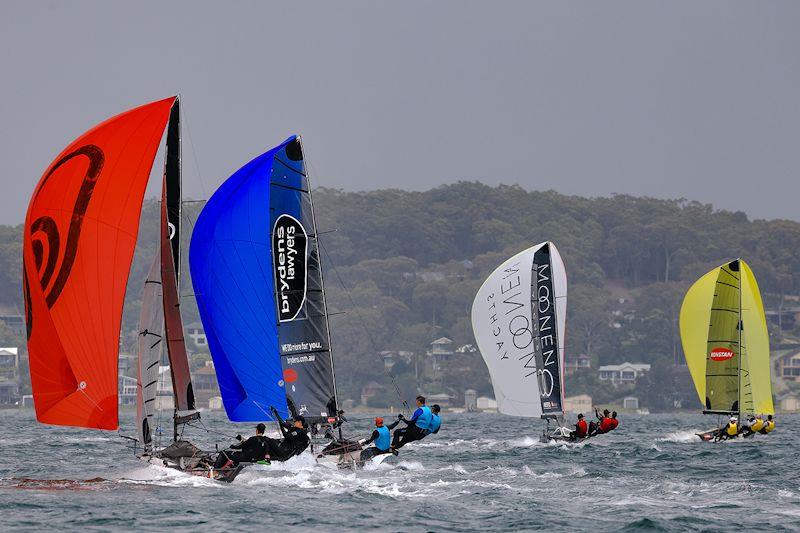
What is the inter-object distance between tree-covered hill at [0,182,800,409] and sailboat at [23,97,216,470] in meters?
88.1

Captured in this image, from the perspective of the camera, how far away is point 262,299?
96.4 ft

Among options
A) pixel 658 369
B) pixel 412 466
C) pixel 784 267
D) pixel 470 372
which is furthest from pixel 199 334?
pixel 412 466

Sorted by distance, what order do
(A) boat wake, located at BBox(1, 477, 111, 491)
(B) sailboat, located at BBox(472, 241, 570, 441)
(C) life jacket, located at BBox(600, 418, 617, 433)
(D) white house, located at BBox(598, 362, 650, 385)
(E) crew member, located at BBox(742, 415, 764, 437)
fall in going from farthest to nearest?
(D) white house, located at BBox(598, 362, 650, 385)
(E) crew member, located at BBox(742, 415, 764, 437)
(B) sailboat, located at BBox(472, 241, 570, 441)
(C) life jacket, located at BBox(600, 418, 617, 433)
(A) boat wake, located at BBox(1, 477, 111, 491)

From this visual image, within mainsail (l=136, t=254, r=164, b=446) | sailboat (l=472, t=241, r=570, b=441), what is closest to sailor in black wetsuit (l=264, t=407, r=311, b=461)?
mainsail (l=136, t=254, r=164, b=446)

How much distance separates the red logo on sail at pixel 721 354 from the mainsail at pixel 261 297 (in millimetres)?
20400

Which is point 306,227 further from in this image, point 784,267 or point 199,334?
point 784,267

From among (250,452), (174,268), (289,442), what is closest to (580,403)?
(289,442)

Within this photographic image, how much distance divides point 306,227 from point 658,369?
9697 cm

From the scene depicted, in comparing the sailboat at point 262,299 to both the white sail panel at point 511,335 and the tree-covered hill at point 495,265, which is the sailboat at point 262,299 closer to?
the white sail panel at point 511,335

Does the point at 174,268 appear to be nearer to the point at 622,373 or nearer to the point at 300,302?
the point at 300,302

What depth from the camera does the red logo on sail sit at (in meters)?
46.4

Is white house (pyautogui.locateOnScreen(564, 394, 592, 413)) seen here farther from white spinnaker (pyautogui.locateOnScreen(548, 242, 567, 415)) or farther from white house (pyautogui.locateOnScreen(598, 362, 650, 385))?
white spinnaker (pyautogui.locateOnScreen(548, 242, 567, 415))

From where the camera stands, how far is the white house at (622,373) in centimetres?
12612

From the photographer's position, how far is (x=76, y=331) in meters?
24.0
